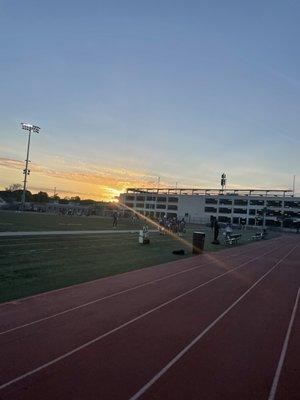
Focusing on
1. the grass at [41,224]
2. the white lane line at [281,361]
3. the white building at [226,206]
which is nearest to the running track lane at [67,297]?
the white lane line at [281,361]

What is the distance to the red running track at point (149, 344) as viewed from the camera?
6.80 m

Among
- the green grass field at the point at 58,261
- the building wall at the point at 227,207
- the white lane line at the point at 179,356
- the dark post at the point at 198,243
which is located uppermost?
the building wall at the point at 227,207

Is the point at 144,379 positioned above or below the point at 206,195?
below

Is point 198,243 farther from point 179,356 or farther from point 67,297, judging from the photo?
point 179,356

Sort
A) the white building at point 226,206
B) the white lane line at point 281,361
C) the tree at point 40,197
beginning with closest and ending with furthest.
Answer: the white lane line at point 281,361 → the white building at point 226,206 → the tree at point 40,197

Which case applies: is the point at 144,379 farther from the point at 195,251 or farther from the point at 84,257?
the point at 195,251

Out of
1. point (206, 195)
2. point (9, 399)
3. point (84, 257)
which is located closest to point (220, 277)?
point (84, 257)

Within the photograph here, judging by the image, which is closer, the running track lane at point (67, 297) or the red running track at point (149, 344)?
the red running track at point (149, 344)

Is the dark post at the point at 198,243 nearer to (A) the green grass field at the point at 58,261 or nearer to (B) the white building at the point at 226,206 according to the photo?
(A) the green grass field at the point at 58,261

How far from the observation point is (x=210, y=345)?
9.12 meters

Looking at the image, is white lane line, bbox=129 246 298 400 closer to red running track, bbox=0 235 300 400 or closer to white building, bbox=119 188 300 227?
red running track, bbox=0 235 300 400

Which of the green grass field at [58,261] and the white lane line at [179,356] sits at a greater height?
the green grass field at [58,261]

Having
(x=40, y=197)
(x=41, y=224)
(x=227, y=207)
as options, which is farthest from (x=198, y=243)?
(x=40, y=197)

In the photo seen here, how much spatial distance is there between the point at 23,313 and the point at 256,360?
17.5 feet
